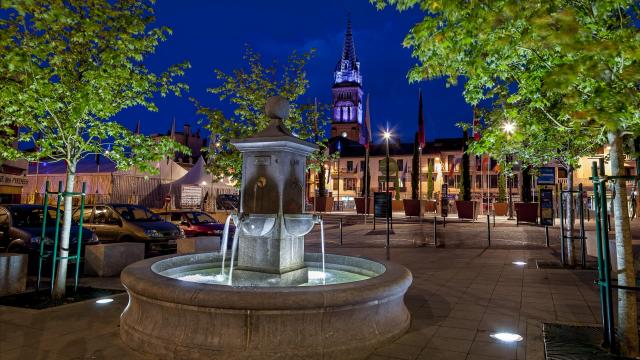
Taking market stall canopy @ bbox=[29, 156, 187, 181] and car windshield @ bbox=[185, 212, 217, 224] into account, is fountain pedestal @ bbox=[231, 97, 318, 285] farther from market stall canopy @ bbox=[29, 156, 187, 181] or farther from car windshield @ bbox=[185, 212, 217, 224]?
market stall canopy @ bbox=[29, 156, 187, 181]

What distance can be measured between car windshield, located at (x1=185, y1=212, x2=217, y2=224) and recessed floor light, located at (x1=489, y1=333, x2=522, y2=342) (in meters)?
12.7

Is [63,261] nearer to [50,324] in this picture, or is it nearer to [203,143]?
[50,324]

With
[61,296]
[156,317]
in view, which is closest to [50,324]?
[61,296]

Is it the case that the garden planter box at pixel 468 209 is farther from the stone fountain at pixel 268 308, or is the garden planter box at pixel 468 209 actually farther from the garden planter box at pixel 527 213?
the stone fountain at pixel 268 308

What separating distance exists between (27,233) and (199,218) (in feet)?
25.0

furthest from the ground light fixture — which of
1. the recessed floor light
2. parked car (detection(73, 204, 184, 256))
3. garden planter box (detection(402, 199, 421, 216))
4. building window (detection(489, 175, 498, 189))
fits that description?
building window (detection(489, 175, 498, 189))

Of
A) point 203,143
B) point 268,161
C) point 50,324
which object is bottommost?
point 50,324

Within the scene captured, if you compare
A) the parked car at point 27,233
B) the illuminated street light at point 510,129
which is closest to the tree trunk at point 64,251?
the parked car at point 27,233

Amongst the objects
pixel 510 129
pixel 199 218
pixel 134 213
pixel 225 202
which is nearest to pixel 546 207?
pixel 510 129

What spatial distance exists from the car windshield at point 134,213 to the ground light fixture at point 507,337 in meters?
11.6

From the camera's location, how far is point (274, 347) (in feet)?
13.7

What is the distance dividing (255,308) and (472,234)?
1884 centimetres

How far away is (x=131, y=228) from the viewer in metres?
12.3

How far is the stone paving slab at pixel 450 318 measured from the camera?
15.1 ft
